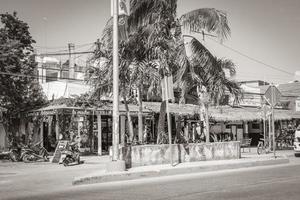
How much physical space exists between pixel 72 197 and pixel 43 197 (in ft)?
2.57

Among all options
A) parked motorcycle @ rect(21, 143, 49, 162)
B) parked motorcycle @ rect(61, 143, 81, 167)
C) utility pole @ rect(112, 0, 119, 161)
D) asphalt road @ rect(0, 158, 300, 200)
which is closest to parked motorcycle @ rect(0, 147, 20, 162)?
parked motorcycle @ rect(21, 143, 49, 162)

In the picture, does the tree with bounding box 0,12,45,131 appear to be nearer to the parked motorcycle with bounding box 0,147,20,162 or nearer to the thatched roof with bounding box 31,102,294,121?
the thatched roof with bounding box 31,102,294,121

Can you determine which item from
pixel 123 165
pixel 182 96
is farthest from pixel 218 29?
pixel 123 165

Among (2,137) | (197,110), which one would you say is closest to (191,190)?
(197,110)

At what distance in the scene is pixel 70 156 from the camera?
72.9 feet

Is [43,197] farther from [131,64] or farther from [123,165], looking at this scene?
[131,64]

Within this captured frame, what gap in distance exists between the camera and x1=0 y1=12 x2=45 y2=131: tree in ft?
91.0

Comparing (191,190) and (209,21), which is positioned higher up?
(209,21)

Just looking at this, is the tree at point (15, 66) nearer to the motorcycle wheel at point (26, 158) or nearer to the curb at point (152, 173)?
the motorcycle wheel at point (26, 158)

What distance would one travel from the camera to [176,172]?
1662 centimetres

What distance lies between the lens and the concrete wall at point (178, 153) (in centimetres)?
1816

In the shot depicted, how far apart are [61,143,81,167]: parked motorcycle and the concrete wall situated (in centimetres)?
496

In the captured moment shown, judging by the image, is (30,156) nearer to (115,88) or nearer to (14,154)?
(14,154)

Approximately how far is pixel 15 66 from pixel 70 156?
8637mm
